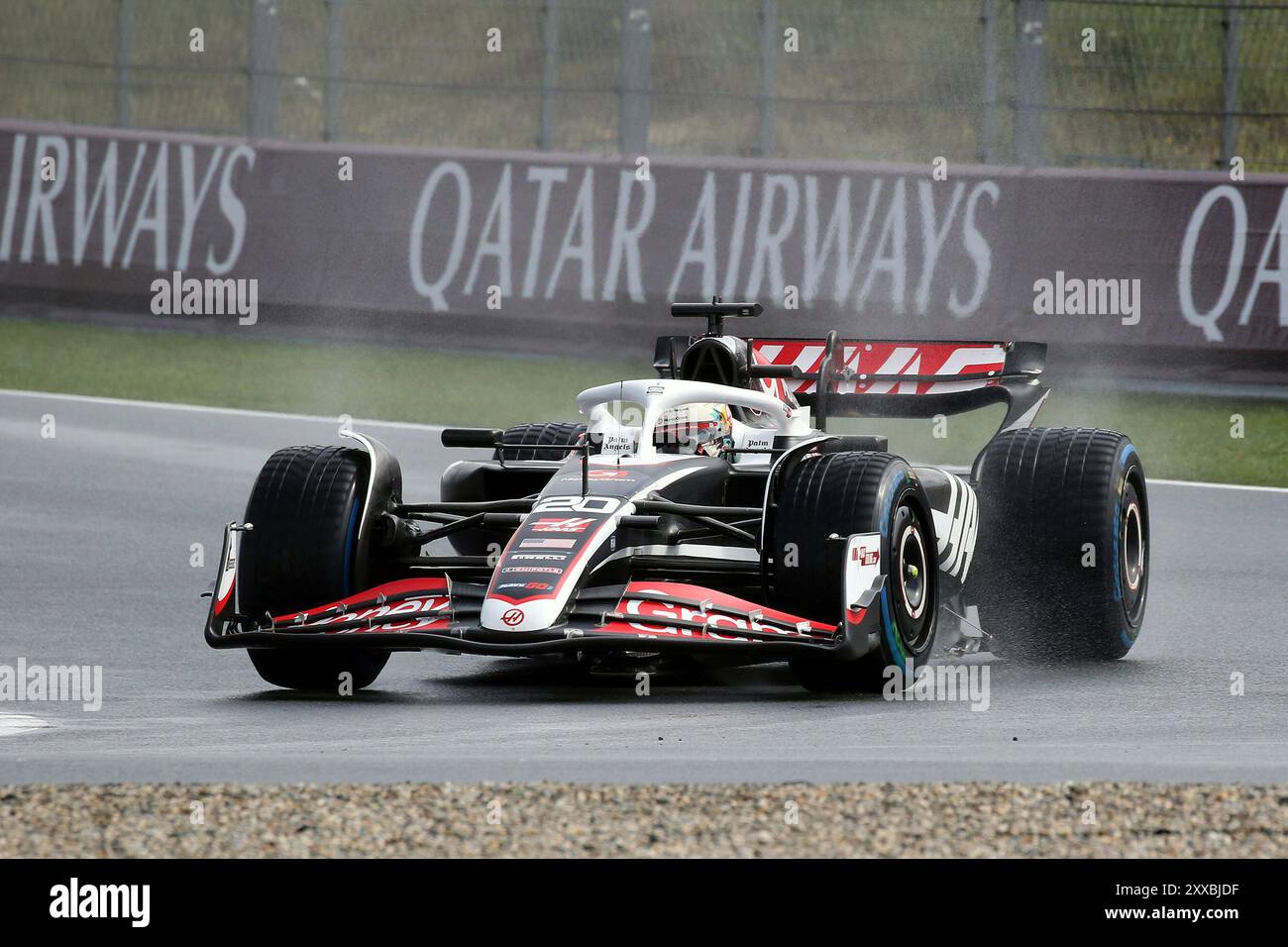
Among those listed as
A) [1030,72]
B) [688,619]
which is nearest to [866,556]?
[688,619]

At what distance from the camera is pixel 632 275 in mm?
17641

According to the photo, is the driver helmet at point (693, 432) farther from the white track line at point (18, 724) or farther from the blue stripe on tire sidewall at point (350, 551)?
the white track line at point (18, 724)

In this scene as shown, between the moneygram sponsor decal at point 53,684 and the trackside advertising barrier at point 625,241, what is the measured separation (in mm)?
9208

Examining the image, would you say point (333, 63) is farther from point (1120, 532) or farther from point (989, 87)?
point (1120, 532)

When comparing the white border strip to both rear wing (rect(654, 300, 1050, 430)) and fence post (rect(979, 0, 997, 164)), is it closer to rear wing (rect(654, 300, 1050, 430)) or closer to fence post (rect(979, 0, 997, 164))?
fence post (rect(979, 0, 997, 164))

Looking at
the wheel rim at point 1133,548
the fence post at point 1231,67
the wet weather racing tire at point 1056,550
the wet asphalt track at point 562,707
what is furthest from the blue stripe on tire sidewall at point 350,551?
the fence post at point 1231,67

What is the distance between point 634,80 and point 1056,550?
10203 mm

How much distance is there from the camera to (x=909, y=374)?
10.1 meters

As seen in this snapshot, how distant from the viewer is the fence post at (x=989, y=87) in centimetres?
1712

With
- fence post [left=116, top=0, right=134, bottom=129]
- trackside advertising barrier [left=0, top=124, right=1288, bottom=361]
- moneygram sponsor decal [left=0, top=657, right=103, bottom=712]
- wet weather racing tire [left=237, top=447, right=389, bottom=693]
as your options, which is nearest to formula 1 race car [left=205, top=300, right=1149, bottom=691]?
wet weather racing tire [left=237, top=447, right=389, bottom=693]

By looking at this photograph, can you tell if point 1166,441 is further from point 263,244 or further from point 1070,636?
point 263,244
